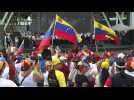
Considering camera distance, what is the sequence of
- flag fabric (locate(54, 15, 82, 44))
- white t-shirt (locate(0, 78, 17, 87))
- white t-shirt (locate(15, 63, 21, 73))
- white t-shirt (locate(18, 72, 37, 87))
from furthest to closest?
flag fabric (locate(54, 15, 82, 44))
white t-shirt (locate(15, 63, 21, 73))
white t-shirt (locate(18, 72, 37, 87))
white t-shirt (locate(0, 78, 17, 87))

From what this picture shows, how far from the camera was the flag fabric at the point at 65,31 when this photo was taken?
5730mm

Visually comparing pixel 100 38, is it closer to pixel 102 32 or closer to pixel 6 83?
pixel 102 32

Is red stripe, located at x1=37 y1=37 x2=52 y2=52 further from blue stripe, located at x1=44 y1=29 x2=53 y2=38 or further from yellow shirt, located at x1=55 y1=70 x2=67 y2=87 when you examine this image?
yellow shirt, located at x1=55 y1=70 x2=67 y2=87

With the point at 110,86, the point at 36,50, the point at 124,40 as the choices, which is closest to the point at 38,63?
the point at 36,50

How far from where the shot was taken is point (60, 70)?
5059mm

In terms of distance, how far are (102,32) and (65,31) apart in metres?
0.57

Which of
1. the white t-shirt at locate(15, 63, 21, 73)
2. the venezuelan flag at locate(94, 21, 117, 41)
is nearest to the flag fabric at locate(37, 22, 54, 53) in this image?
the white t-shirt at locate(15, 63, 21, 73)

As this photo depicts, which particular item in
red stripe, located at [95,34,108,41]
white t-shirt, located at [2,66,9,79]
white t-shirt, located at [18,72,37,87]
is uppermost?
red stripe, located at [95,34,108,41]

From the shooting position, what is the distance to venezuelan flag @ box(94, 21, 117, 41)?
587 centimetres

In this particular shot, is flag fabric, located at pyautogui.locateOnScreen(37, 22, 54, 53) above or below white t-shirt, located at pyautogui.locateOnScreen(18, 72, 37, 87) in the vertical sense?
above

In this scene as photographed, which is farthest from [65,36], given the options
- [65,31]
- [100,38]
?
[100,38]

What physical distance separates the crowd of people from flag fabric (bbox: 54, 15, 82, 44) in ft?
0.78
